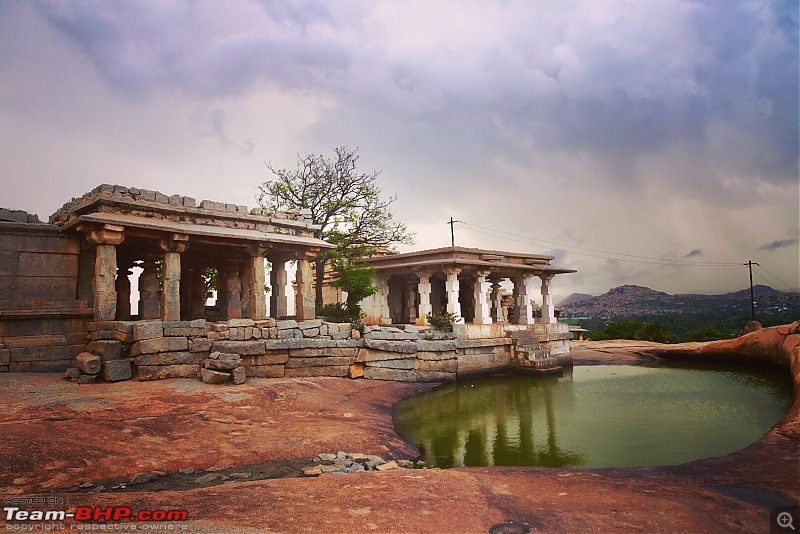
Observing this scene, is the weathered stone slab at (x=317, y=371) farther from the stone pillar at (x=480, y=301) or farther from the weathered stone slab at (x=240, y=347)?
the stone pillar at (x=480, y=301)

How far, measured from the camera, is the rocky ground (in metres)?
4.16

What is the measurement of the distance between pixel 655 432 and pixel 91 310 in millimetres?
13721

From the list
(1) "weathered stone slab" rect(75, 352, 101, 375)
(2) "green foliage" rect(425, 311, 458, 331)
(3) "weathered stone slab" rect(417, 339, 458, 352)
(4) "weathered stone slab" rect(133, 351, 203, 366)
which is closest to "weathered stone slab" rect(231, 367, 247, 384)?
(4) "weathered stone slab" rect(133, 351, 203, 366)

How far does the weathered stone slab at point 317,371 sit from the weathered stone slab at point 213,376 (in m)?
2.26

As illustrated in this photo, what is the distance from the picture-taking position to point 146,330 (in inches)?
408

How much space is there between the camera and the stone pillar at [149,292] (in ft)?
52.5

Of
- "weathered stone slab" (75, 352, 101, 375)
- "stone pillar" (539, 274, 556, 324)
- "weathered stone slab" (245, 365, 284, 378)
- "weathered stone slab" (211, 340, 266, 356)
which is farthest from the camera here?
"stone pillar" (539, 274, 556, 324)

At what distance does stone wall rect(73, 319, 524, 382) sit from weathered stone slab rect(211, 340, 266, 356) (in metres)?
0.03

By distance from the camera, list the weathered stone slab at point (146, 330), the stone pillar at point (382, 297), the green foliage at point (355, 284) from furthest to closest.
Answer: the stone pillar at point (382, 297) < the green foliage at point (355, 284) < the weathered stone slab at point (146, 330)

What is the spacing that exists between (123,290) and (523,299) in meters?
18.0

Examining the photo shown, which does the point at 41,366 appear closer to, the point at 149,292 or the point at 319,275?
the point at 149,292

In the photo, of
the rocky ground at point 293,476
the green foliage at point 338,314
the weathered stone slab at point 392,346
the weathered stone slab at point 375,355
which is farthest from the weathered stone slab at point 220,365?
the green foliage at point 338,314

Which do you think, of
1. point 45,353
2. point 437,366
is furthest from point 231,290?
point 437,366

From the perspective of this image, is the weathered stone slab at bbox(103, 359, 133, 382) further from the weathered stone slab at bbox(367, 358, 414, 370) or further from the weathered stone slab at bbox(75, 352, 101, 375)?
the weathered stone slab at bbox(367, 358, 414, 370)
